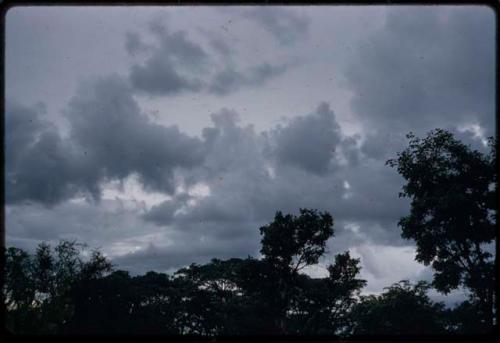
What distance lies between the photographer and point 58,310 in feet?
54.3

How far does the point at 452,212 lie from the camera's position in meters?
19.5

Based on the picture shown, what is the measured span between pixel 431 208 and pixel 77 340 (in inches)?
738

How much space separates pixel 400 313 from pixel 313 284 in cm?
649

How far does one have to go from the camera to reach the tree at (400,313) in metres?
28.4

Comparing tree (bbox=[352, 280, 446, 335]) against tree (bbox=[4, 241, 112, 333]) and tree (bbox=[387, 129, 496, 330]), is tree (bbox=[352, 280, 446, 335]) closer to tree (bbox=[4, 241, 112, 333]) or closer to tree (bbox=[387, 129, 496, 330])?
tree (bbox=[387, 129, 496, 330])

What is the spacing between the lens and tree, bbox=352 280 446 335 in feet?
93.3

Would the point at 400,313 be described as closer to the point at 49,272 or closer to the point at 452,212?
the point at 452,212

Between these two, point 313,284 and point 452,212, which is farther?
point 313,284

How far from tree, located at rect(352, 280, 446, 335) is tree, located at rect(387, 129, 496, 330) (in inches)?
373

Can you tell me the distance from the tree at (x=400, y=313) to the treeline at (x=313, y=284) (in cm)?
7

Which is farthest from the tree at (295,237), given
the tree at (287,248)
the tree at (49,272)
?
the tree at (49,272)

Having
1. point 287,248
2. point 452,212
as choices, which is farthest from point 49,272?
point 452,212

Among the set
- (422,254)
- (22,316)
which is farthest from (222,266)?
(22,316)

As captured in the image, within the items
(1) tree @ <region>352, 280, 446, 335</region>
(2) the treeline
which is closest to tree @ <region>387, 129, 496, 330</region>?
(2) the treeline
